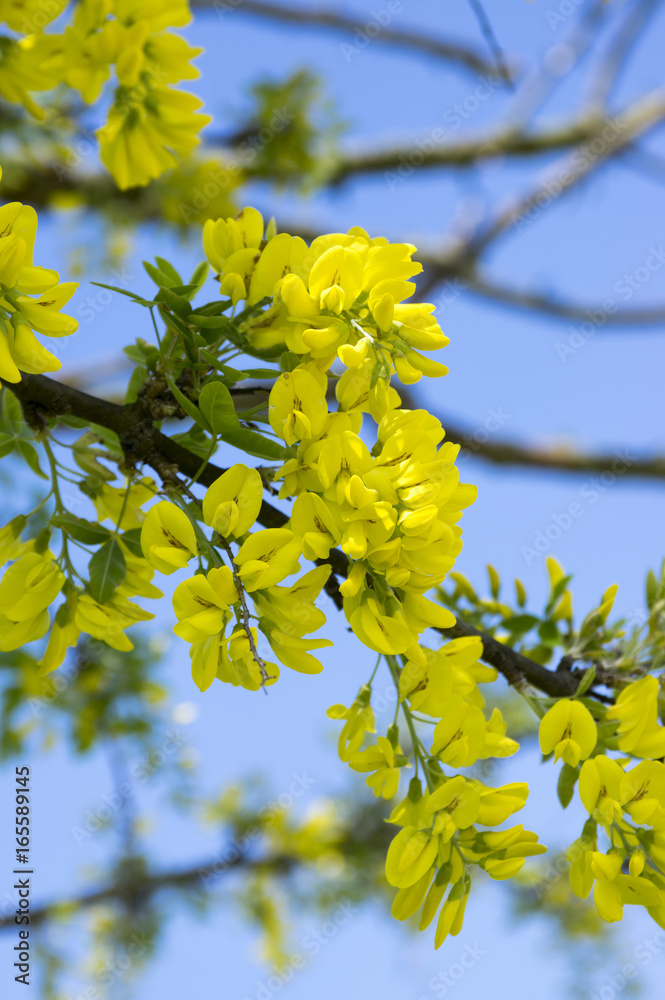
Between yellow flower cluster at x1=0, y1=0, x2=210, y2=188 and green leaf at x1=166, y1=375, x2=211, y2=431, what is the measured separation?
40cm

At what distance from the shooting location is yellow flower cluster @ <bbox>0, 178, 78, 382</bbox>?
0.51 metres

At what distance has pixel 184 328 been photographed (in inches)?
23.1

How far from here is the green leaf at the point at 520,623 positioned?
86cm

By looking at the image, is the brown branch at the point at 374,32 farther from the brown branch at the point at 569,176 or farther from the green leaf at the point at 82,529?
the green leaf at the point at 82,529

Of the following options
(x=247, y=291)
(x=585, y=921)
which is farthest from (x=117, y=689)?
(x=585, y=921)

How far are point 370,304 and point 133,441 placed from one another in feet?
0.66

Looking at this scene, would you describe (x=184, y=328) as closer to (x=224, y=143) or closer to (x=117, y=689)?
(x=117, y=689)

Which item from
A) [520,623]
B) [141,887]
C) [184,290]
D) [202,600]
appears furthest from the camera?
[141,887]

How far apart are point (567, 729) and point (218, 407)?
0.35 metres

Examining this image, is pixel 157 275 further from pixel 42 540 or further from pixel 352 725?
pixel 352 725

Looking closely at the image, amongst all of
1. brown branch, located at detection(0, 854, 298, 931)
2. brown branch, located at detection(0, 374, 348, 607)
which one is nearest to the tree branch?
brown branch, located at detection(0, 374, 348, 607)

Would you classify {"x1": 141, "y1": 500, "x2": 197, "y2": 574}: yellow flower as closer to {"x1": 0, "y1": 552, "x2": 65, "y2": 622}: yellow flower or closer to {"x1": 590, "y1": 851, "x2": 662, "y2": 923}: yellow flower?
{"x1": 0, "y1": 552, "x2": 65, "y2": 622}: yellow flower

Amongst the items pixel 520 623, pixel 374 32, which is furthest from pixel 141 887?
pixel 374 32

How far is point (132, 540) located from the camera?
2.08 feet
